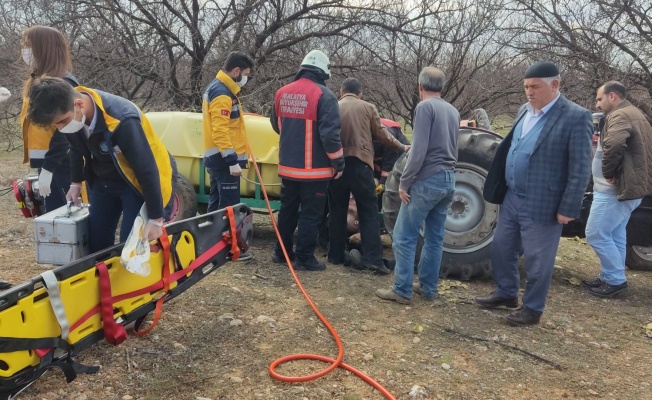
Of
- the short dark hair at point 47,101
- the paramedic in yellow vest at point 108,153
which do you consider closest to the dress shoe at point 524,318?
the paramedic in yellow vest at point 108,153

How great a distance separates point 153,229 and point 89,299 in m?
0.46

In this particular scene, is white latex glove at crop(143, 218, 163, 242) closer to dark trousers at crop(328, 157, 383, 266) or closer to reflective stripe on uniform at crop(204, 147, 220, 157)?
reflective stripe on uniform at crop(204, 147, 220, 157)

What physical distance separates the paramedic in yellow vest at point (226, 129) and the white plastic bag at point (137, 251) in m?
1.99

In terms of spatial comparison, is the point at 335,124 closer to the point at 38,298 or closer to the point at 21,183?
the point at 21,183

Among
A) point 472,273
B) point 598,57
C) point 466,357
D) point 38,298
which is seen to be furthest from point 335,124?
point 598,57

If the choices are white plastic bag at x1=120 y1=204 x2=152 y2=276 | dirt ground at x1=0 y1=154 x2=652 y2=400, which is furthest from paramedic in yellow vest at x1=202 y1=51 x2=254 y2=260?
white plastic bag at x1=120 y1=204 x2=152 y2=276

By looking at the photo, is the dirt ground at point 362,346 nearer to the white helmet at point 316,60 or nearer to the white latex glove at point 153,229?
the white latex glove at point 153,229

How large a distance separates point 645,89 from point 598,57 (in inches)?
30.7

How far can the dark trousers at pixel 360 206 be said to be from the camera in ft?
16.1

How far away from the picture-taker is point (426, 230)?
430cm

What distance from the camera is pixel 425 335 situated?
366 cm

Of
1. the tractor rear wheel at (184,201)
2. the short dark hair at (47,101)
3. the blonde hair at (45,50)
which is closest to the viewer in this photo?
the short dark hair at (47,101)

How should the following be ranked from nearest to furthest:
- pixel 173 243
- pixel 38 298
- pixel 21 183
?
1. pixel 38 298
2. pixel 173 243
3. pixel 21 183

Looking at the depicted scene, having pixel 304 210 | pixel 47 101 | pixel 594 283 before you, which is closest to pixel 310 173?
pixel 304 210
